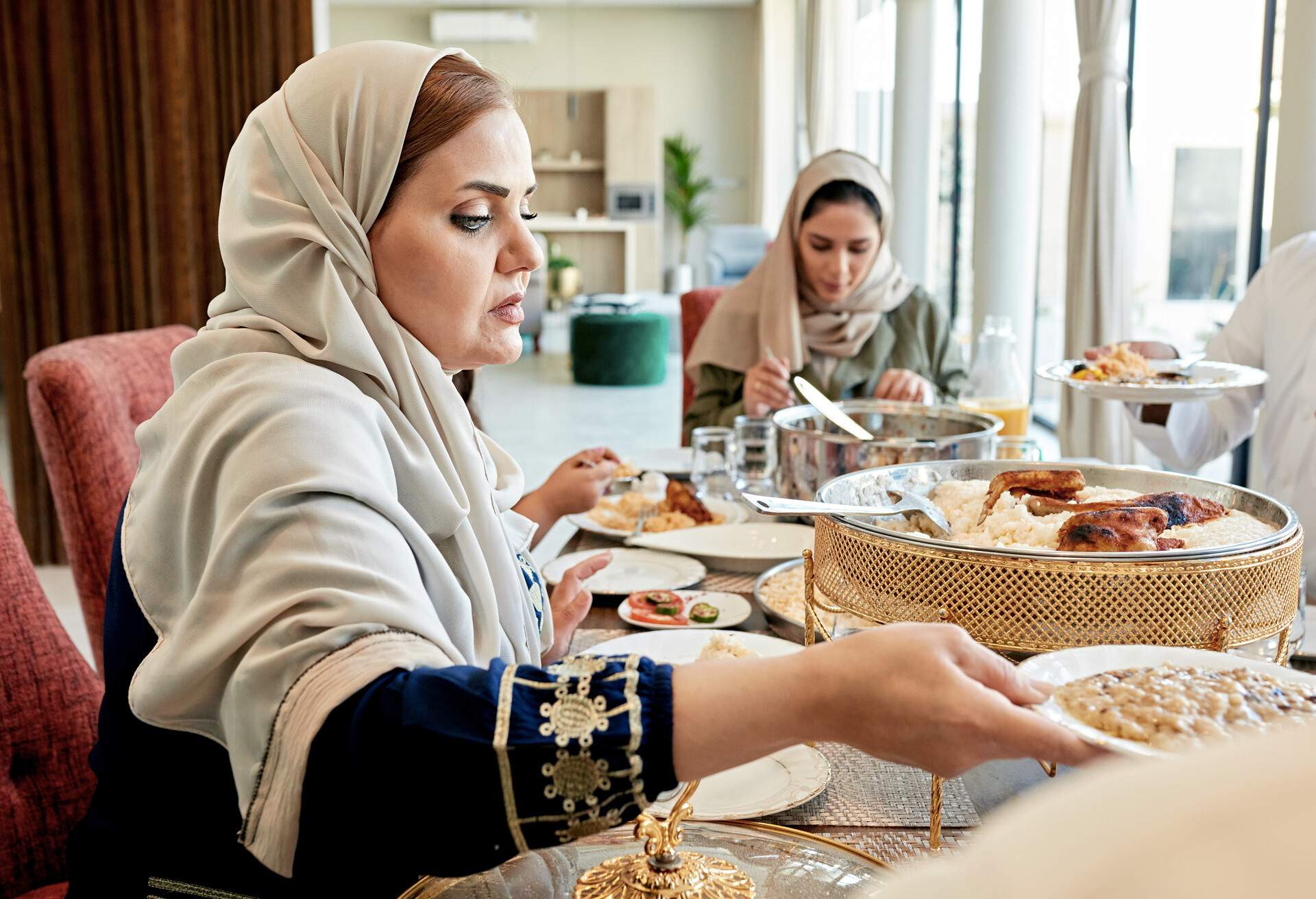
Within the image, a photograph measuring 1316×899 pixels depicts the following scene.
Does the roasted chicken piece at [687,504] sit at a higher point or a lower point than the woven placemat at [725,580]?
higher

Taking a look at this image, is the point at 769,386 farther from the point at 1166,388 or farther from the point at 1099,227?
the point at 1099,227

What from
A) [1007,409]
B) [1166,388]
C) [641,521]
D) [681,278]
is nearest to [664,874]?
[1166,388]

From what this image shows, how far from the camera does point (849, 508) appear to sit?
0.94 metres

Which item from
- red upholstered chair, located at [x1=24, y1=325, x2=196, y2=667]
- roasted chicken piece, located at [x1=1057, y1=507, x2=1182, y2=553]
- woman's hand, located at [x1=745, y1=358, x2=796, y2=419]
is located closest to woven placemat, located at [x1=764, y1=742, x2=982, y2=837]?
roasted chicken piece, located at [x1=1057, y1=507, x2=1182, y2=553]

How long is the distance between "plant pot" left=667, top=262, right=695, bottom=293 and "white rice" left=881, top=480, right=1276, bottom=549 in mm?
12454

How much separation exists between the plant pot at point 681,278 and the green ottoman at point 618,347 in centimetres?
415

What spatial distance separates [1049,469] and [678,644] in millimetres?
462

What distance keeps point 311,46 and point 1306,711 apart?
3451 millimetres

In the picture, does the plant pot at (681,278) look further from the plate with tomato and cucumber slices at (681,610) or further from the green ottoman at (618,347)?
the plate with tomato and cucumber slices at (681,610)

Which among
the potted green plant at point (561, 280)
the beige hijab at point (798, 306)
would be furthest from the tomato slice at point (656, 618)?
the potted green plant at point (561, 280)

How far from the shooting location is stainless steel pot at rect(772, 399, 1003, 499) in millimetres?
1365

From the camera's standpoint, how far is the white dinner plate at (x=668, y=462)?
2246 millimetres

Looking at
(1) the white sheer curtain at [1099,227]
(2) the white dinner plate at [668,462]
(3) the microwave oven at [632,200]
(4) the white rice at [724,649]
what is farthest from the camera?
(3) the microwave oven at [632,200]

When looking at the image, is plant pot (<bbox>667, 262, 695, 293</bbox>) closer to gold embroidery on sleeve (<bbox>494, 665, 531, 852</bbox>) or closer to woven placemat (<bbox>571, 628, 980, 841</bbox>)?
woven placemat (<bbox>571, 628, 980, 841</bbox>)
